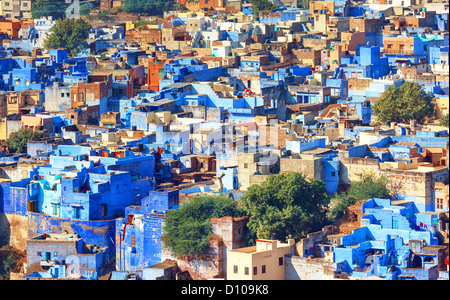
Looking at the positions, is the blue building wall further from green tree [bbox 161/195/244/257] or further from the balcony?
green tree [bbox 161/195/244/257]

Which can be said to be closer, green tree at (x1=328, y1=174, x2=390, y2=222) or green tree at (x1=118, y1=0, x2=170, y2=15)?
green tree at (x1=328, y1=174, x2=390, y2=222)

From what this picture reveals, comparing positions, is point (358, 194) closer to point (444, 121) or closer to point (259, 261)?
point (259, 261)

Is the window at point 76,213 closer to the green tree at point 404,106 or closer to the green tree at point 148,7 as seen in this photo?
the green tree at point 404,106

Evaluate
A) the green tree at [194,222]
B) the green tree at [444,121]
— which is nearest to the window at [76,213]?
the green tree at [194,222]

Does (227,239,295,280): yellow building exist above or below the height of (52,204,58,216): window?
below

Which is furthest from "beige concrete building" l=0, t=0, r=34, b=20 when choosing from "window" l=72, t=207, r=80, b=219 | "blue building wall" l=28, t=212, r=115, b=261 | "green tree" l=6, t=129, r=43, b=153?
"blue building wall" l=28, t=212, r=115, b=261

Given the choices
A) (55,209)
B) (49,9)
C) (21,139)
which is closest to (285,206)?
(55,209)

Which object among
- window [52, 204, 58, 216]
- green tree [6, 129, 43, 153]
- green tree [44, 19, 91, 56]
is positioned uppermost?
green tree [44, 19, 91, 56]
